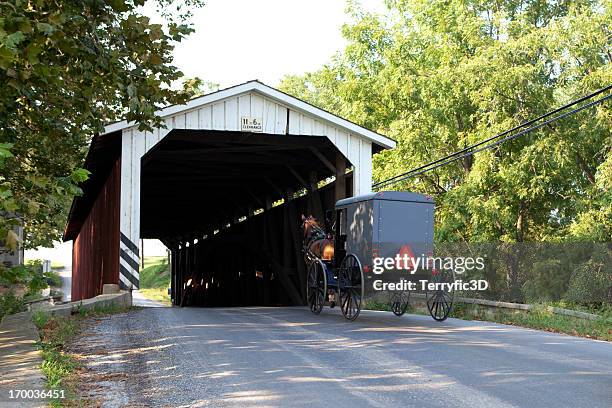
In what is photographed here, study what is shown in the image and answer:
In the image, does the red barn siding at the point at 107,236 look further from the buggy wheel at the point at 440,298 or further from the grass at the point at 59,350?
the buggy wheel at the point at 440,298

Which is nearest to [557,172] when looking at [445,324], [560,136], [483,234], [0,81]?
[560,136]

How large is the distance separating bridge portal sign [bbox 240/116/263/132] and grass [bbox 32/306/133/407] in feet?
19.6

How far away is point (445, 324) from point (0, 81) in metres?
8.53

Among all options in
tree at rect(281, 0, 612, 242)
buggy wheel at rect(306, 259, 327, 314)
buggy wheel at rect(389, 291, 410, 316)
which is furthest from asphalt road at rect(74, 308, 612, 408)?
tree at rect(281, 0, 612, 242)

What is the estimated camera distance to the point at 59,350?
843 cm

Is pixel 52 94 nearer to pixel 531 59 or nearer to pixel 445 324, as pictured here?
pixel 445 324

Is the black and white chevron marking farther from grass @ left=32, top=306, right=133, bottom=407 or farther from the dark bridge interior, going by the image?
the dark bridge interior

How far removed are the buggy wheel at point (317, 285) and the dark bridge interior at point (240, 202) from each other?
469 centimetres

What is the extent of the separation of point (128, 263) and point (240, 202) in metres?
15.6

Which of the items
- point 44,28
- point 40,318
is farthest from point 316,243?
point 44,28

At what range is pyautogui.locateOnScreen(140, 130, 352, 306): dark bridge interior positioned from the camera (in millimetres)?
20031

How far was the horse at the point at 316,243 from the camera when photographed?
14.5 m

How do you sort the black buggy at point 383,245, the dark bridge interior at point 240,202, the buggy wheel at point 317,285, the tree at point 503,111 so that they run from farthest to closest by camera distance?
the tree at point 503,111 → the dark bridge interior at point 240,202 → the buggy wheel at point 317,285 → the black buggy at point 383,245

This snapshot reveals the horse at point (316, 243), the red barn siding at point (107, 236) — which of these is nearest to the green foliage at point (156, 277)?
the red barn siding at point (107, 236)
